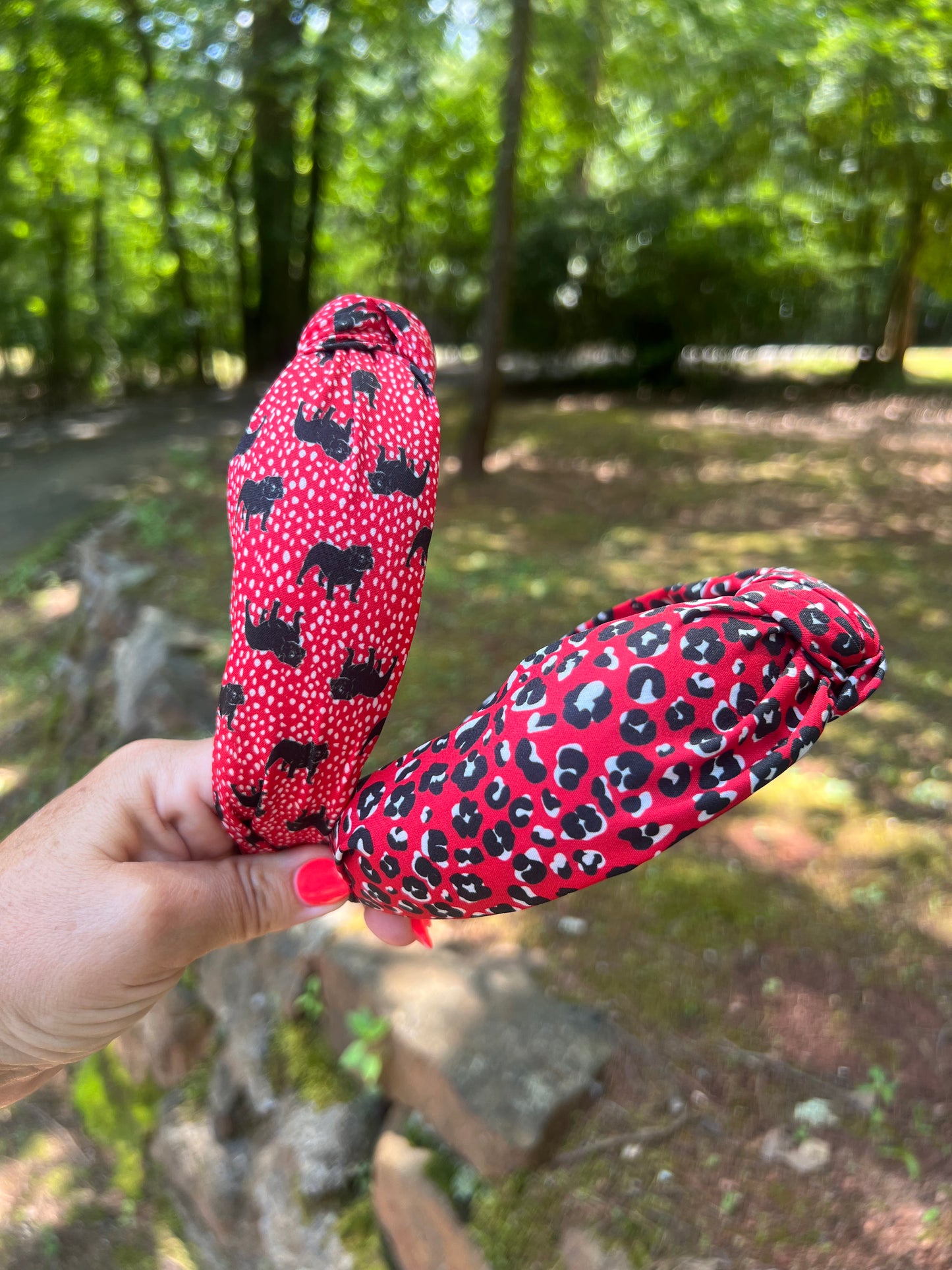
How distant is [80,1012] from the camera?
1.50 metres

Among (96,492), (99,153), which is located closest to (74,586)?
(96,492)

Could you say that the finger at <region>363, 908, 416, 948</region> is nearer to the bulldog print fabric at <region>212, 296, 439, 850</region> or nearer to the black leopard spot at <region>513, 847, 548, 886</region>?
the bulldog print fabric at <region>212, 296, 439, 850</region>

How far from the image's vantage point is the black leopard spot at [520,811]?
1.19 metres

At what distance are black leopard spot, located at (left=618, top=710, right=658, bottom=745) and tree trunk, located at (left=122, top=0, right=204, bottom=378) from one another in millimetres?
8635

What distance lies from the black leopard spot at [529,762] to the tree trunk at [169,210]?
8554mm

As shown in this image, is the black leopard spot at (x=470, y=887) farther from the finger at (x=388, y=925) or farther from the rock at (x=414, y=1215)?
the rock at (x=414, y=1215)

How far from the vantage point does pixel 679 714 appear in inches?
43.8

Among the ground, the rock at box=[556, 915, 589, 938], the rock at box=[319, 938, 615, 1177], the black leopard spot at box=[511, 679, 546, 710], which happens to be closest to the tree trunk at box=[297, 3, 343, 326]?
the ground

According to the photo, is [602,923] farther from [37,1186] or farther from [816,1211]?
[37,1186]

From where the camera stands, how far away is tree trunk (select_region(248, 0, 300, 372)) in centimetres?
633

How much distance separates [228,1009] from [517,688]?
2202 millimetres

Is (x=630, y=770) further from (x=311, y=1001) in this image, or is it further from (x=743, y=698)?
(x=311, y=1001)

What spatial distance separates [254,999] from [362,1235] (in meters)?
0.81

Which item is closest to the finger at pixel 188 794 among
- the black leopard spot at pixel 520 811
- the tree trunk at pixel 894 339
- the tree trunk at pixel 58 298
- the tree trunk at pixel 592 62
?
the black leopard spot at pixel 520 811
